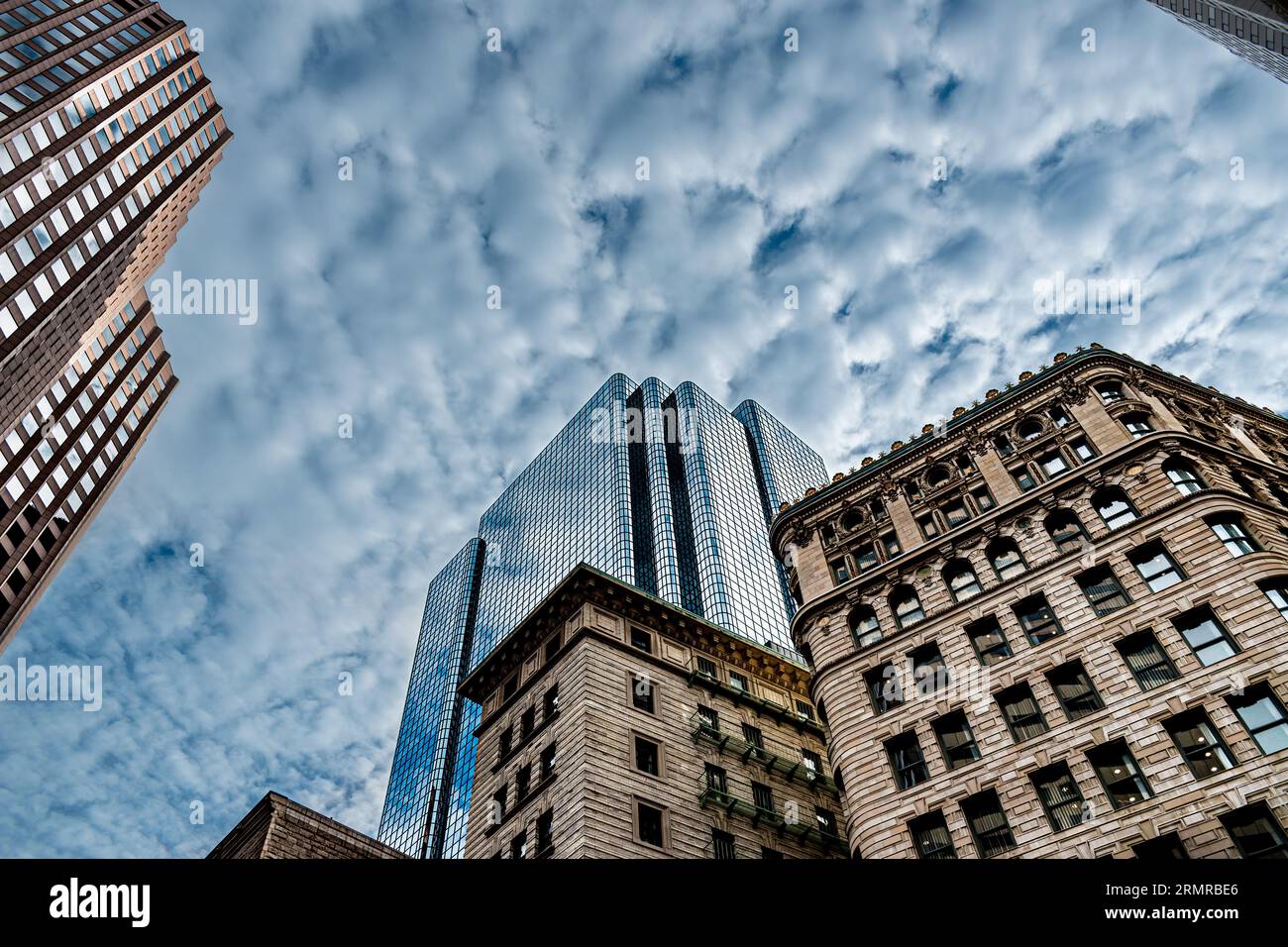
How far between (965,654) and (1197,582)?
9468mm

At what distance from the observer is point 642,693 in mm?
47531

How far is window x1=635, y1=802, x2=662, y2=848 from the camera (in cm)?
4012

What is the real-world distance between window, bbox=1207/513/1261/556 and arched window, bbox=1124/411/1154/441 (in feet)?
24.8

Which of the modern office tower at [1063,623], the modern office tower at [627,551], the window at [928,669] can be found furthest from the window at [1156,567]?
the modern office tower at [627,551]

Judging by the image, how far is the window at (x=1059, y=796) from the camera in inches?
1238

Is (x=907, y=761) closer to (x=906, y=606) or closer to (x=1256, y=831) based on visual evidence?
(x=906, y=606)

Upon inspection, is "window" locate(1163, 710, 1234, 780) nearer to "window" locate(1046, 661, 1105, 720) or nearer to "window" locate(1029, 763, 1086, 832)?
"window" locate(1046, 661, 1105, 720)

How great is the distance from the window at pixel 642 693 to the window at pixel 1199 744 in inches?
954

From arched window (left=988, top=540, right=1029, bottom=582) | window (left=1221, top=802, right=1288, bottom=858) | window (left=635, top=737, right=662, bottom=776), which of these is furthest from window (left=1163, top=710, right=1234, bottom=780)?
window (left=635, top=737, right=662, bottom=776)

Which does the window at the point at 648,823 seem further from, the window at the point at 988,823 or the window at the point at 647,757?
the window at the point at 988,823

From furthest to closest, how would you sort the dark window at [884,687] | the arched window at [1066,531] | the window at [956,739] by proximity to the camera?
the arched window at [1066,531] → the dark window at [884,687] → the window at [956,739]

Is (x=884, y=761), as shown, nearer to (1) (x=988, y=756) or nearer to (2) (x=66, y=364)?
(1) (x=988, y=756)

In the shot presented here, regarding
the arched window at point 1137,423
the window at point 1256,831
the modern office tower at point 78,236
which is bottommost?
the window at point 1256,831
